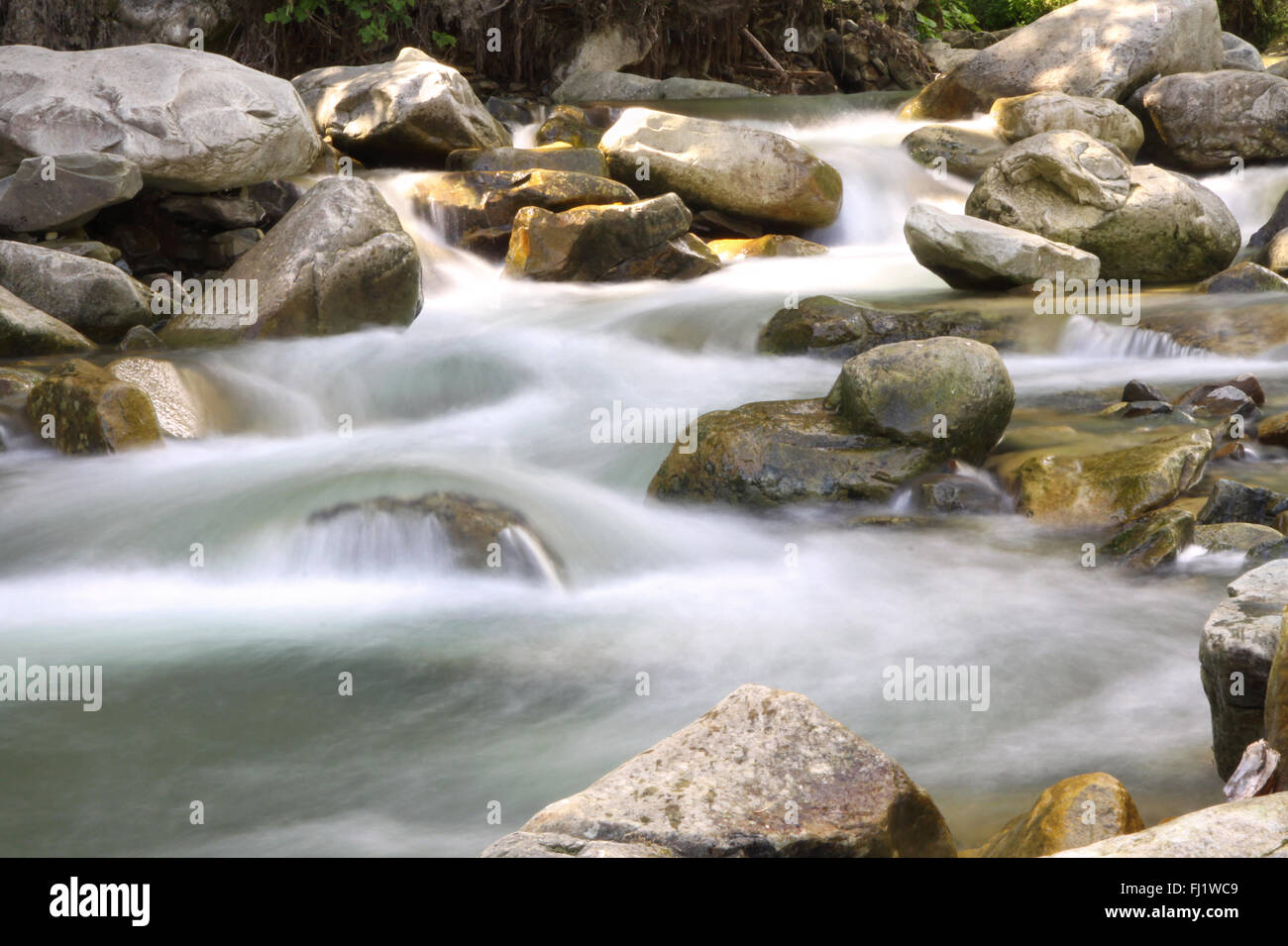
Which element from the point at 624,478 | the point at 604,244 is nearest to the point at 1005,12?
the point at 604,244

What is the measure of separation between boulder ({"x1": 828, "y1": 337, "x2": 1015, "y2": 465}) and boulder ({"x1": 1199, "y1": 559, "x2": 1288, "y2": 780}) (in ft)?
9.32

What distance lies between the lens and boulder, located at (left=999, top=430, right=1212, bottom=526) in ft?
18.9

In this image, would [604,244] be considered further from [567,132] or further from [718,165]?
[567,132]

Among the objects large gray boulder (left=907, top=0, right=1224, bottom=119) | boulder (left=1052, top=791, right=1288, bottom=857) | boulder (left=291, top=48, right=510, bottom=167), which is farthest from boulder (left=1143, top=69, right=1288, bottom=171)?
boulder (left=1052, top=791, right=1288, bottom=857)

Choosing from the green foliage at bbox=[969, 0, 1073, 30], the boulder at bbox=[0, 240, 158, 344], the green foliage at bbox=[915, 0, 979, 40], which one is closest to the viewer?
the boulder at bbox=[0, 240, 158, 344]

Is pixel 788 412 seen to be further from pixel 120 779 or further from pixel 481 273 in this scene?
pixel 481 273

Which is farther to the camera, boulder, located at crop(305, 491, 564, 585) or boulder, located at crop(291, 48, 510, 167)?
boulder, located at crop(291, 48, 510, 167)

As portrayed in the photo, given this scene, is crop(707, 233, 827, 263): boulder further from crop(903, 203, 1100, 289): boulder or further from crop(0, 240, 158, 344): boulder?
crop(0, 240, 158, 344): boulder

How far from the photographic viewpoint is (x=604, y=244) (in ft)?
34.4

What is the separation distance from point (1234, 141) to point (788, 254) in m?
5.41

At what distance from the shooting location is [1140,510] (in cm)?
571

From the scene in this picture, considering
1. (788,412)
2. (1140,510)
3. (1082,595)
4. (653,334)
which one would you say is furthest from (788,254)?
(1082,595)

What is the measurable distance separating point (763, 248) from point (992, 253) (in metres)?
2.82

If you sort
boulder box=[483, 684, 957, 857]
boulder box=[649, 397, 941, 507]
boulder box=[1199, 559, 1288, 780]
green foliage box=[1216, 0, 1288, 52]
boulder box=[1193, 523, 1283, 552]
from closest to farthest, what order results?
boulder box=[483, 684, 957, 857] → boulder box=[1199, 559, 1288, 780] → boulder box=[1193, 523, 1283, 552] → boulder box=[649, 397, 941, 507] → green foliage box=[1216, 0, 1288, 52]
